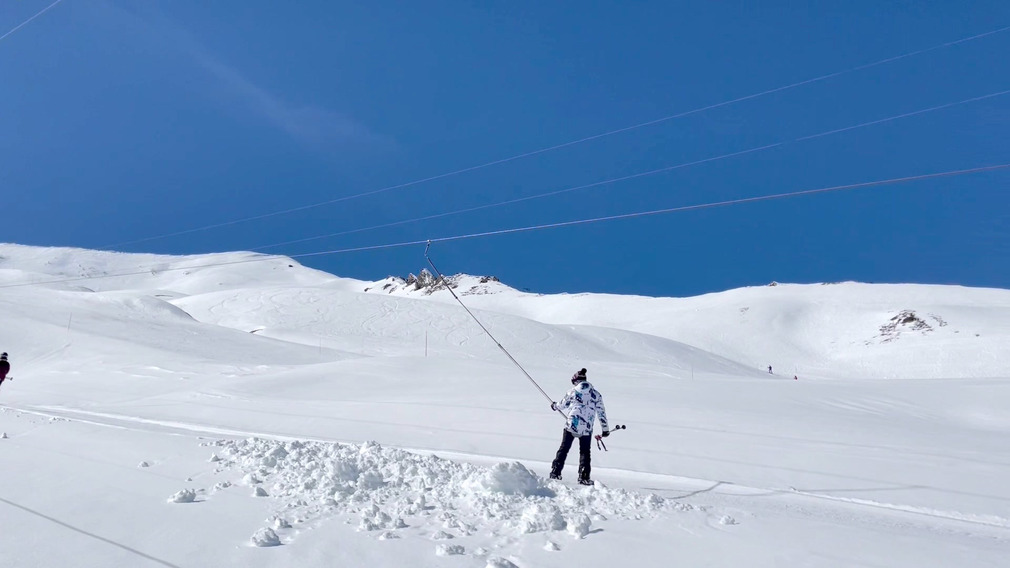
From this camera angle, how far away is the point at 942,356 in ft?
190

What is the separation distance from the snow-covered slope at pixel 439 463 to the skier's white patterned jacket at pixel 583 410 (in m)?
0.96

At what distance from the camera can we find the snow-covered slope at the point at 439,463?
21.0 feet

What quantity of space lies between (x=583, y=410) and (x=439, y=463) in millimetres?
2316

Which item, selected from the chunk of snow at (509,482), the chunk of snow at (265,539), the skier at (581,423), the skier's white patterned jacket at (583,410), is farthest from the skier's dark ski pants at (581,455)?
the chunk of snow at (265,539)

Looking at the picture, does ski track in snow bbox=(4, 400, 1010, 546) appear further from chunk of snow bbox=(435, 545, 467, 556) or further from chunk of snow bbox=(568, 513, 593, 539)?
chunk of snow bbox=(435, 545, 467, 556)

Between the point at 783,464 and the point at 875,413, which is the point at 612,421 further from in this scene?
the point at 875,413

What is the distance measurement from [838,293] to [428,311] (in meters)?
66.0

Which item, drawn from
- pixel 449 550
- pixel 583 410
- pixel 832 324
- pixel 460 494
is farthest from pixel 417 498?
pixel 832 324

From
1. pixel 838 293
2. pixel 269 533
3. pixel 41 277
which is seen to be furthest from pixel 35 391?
pixel 838 293

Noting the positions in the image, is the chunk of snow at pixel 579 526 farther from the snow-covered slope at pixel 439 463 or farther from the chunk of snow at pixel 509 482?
the chunk of snow at pixel 509 482

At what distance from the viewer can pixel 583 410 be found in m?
9.97

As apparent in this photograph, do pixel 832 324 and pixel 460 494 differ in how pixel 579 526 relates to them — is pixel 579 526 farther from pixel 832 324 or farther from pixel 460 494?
pixel 832 324

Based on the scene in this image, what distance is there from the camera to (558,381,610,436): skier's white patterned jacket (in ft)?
32.4

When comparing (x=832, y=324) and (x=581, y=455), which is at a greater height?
(x=832, y=324)
